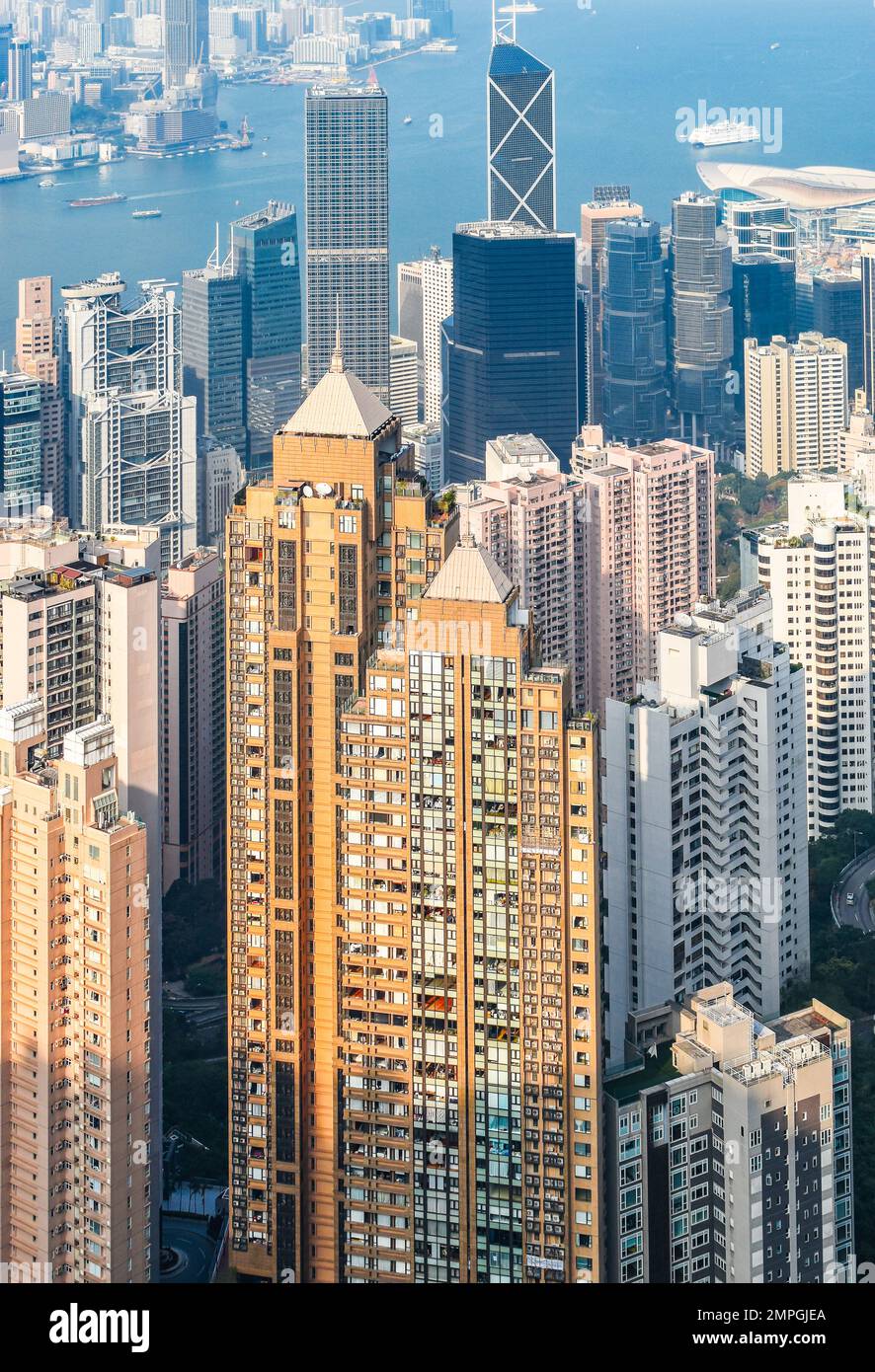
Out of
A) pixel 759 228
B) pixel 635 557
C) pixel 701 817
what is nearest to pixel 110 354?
pixel 635 557

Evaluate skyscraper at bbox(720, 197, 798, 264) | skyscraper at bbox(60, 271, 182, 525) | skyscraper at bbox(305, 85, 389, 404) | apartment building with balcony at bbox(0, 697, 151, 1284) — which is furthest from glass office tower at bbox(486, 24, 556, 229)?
apartment building with balcony at bbox(0, 697, 151, 1284)

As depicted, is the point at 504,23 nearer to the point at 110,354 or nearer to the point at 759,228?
the point at 759,228

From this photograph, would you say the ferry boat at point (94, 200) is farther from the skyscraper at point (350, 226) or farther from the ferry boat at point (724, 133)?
the ferry boat at point (724, 133)

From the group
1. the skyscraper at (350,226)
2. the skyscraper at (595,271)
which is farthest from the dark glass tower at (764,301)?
the skyscraper at (350,226)

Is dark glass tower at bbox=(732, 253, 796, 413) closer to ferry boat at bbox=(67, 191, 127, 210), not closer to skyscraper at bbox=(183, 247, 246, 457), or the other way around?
skyscraper at bbox=(183, 247, 246, 457)

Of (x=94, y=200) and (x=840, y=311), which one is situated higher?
(x=94, y=200)
